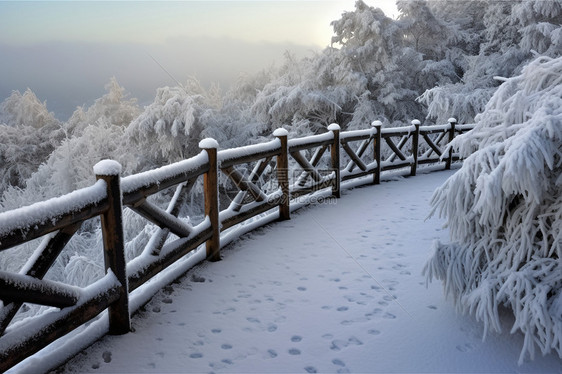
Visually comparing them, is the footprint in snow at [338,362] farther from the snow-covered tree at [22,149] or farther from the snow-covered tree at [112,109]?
the snow-covered tree at [112,109]

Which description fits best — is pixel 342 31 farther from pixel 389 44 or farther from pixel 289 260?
pixel 289 260

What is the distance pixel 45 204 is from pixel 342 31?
17.9 m

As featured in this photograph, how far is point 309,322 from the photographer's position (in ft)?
11.6

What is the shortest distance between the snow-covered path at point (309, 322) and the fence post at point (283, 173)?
115 centimetres

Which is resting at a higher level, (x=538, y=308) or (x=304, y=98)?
(x=304, y=98)

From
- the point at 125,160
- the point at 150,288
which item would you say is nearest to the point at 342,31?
the point at 125,160

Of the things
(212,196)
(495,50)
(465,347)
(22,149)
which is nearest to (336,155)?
(212,196)

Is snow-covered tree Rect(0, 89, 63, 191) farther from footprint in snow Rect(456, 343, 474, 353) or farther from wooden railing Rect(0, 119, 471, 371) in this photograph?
footprint in snow Rect(456, 343, 474, 353)

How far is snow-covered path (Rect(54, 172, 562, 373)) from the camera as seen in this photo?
297cm

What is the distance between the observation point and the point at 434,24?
19469 mm

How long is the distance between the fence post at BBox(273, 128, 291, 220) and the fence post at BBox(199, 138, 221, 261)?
5.65 ft

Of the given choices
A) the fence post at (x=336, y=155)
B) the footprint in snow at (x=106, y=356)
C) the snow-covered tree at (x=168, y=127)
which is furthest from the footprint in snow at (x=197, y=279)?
the snow-covered tree at (x=168, y=127)

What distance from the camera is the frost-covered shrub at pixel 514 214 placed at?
2648mm

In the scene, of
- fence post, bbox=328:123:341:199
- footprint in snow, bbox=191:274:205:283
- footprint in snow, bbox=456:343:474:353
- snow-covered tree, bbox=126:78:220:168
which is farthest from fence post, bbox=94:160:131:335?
snow-covered tree, bbox=126:78:220:168
